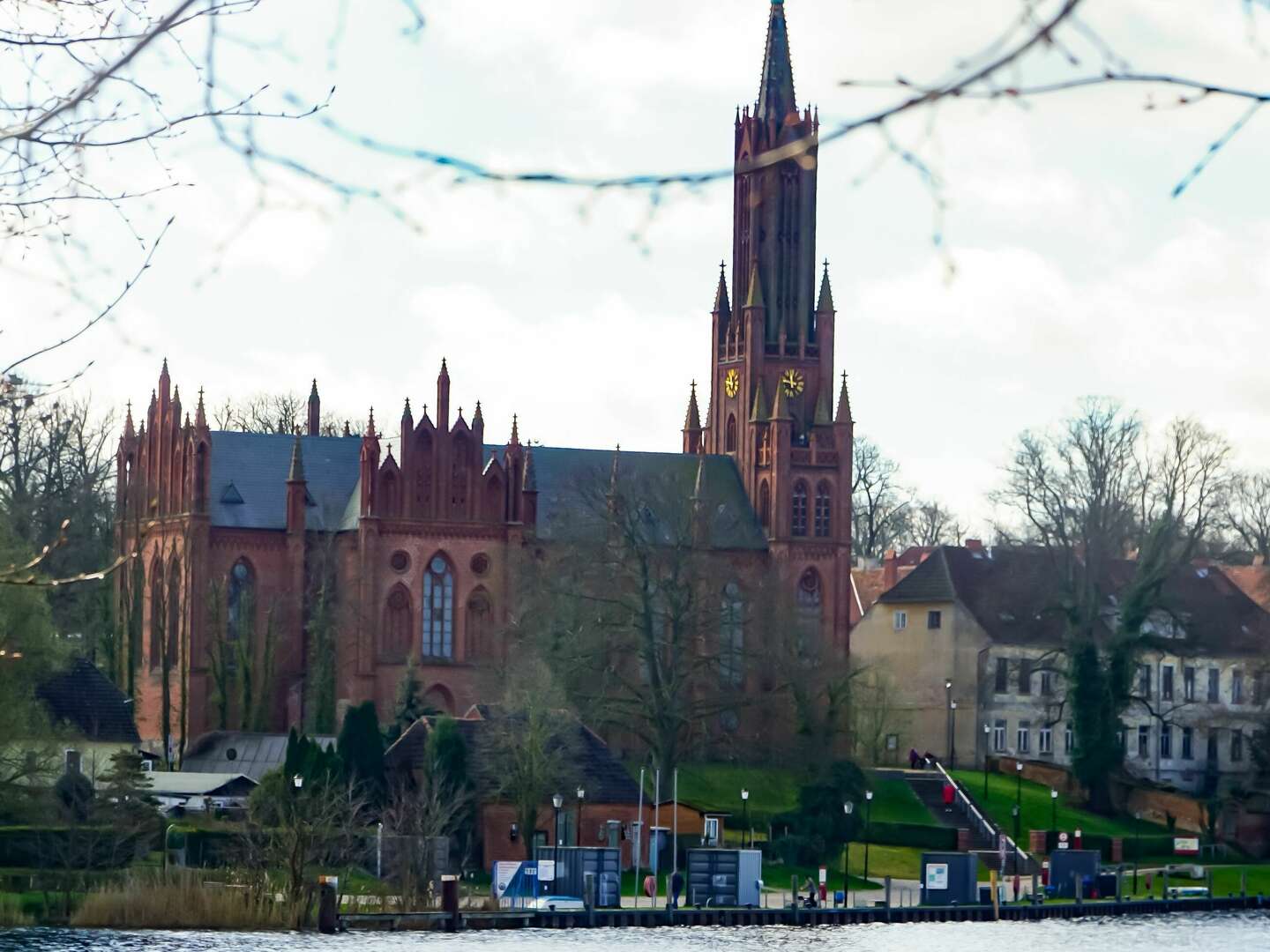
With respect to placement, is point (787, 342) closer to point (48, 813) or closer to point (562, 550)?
point (562, 550)

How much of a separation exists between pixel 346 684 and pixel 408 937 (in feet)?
120

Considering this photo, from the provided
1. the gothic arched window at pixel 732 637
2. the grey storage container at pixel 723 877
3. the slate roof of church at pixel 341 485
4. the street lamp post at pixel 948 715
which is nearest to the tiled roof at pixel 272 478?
the slate roof of church at pixel 341 485

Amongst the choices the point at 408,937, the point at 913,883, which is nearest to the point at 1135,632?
the point at 913,883

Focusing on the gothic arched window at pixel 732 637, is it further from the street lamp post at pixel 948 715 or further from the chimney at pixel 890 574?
the chimney at pixel 890 574

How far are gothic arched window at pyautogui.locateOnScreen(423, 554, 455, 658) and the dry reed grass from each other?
1390 inches

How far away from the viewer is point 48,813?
51969 mm

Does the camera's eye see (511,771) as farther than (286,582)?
No

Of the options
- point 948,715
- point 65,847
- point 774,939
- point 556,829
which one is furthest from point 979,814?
point 65,847

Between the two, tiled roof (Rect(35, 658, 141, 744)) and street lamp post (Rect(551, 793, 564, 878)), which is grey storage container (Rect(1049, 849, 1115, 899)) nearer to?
street lamp post (Rect(551, 793, 564, 878))

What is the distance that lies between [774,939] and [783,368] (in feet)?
151

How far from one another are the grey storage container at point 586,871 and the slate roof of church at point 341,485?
79.7 ft

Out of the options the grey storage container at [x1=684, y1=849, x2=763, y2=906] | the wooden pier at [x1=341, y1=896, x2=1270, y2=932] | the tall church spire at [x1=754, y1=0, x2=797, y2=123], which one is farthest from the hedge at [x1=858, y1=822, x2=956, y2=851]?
the tall church spire at [x1=754, y1=0, x2=797, y2=123]

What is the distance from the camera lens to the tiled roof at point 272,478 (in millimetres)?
88562

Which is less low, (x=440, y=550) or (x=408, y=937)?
(x=440, y=550)
